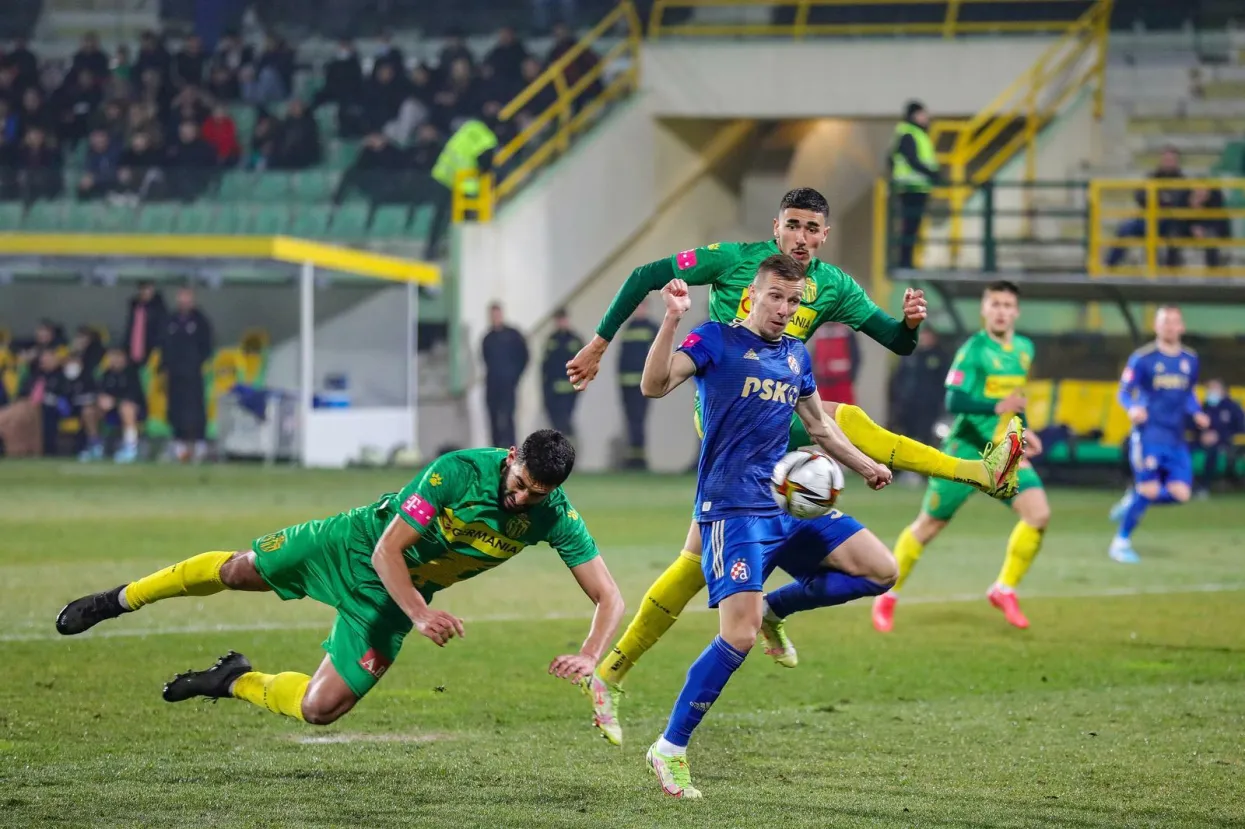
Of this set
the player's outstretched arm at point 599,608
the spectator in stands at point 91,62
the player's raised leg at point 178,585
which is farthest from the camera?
the spectator in stands at point 91,62

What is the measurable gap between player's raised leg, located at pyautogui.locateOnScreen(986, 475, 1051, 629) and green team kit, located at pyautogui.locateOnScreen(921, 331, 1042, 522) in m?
0.03

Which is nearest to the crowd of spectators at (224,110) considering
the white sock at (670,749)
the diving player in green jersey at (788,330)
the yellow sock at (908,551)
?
the yellow sock at (908,551)

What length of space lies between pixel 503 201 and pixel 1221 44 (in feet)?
33.3

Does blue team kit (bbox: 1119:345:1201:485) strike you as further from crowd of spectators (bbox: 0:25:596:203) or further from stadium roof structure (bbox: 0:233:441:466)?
crowd of spectators (bbox: 0:25:596:203)

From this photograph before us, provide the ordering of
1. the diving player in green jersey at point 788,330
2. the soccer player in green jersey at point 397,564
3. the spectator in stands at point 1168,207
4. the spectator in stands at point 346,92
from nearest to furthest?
1. the soccer player in green jersey at point 397,564
2. the diving player in green jersey at point 788,330
3. the spectator in stands at point 1168,207
4. the spectator in stands at point 346,92

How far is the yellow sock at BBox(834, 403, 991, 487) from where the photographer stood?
26.2 ft

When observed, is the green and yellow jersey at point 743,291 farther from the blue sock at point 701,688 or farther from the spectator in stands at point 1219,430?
the spectator in stands at point 1219,430

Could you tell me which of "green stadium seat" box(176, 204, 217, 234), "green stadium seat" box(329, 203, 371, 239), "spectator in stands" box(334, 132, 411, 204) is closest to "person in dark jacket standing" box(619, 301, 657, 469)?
"spectator in stands" box(334, 132, 411, 204)

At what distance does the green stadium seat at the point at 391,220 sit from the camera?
25406 mm

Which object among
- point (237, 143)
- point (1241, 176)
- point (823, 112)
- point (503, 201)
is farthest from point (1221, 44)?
point (237, 143)

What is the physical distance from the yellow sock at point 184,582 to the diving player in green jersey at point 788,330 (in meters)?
1.57

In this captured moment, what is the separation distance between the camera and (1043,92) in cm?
2445

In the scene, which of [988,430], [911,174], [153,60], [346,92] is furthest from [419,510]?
[153,60]

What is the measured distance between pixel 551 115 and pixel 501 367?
385 centimetres
